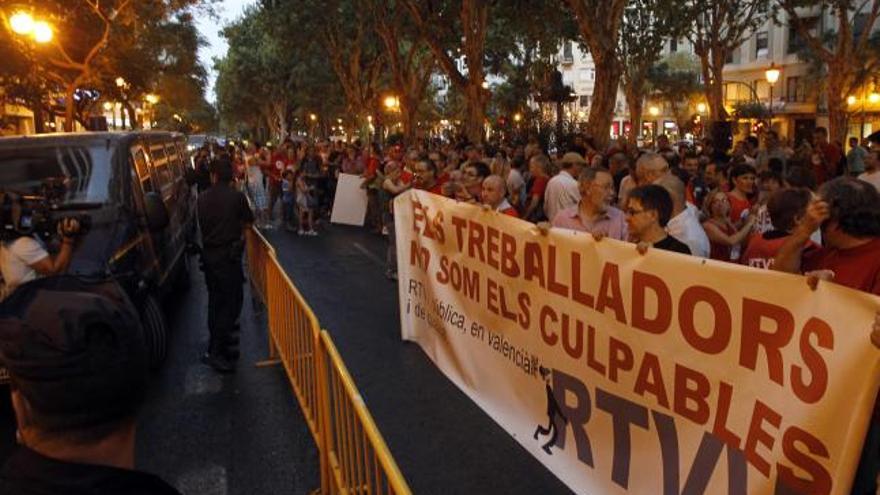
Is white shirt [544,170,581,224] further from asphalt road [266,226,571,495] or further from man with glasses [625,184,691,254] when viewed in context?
man with glasses [625,184,691,254]

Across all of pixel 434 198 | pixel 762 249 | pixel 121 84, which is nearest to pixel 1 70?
pixel 121 84

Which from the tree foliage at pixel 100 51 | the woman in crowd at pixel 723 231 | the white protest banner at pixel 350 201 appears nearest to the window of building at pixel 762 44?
the tree foliage at pixel 100 51

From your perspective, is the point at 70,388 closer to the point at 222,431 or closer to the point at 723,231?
the point at 222,431

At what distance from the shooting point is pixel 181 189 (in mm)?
11938

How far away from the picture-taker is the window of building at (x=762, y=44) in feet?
165

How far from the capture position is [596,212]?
5.87 meters

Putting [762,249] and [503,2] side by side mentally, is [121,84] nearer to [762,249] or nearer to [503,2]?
[503,2]

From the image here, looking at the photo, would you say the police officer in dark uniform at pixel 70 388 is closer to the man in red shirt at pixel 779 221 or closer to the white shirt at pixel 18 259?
the man in red shirt at pixel 779 221

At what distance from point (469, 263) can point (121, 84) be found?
29.6 m

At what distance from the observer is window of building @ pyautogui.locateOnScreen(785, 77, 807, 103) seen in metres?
46.1

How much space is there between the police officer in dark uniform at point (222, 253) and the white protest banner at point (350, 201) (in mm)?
9927

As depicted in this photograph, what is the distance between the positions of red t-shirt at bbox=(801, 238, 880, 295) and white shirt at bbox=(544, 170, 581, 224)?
5020mm

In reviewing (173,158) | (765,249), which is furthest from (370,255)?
(765,249)

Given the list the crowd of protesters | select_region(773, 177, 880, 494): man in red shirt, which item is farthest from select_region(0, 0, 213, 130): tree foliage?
select_region(773, 177, 880, 494): man in red shirt
